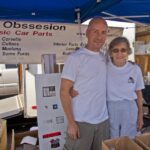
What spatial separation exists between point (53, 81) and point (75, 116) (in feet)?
2.91

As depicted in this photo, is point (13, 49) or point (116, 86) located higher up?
point (13, 49)

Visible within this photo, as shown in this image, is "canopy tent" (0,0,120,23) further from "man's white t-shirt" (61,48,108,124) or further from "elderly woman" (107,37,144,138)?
"man's white t-shirt" (61,48,108,124)

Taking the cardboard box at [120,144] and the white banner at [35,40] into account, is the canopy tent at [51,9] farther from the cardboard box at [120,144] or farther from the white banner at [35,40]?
the cardboard box at [120,144]

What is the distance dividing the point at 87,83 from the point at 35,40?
1390 millimetres

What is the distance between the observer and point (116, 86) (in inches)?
71.3

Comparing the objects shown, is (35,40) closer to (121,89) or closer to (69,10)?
(69,10)

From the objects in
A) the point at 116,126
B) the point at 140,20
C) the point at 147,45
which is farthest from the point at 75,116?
the point at 147,45

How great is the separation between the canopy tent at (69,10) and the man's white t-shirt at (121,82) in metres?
0.62

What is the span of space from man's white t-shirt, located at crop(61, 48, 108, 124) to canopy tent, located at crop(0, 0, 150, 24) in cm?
61

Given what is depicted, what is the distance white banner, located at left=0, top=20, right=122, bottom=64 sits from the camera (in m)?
2.72

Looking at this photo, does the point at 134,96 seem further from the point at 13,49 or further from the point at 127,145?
the point at 13,49

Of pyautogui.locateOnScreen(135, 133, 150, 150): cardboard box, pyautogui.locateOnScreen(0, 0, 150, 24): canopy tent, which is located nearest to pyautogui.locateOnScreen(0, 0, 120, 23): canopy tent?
pyautogui.locateOnScreen(0, 0, 150, 24): canopy tent

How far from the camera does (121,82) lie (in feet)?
5.95

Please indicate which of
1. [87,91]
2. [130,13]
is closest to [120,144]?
[87,91]
